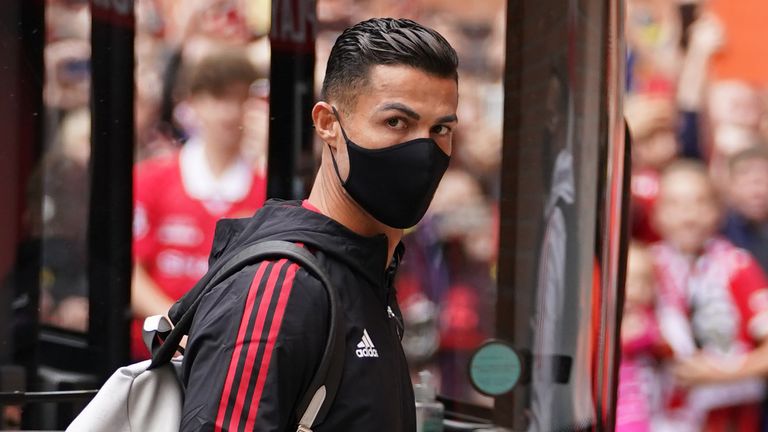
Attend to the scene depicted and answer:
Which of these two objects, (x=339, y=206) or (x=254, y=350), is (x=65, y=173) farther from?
(x=254, y=350)

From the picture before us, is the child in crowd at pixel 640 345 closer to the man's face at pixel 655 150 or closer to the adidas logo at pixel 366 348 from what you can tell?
the man's face at pixel 655 150

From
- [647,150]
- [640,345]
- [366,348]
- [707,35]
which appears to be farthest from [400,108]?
[707,35]

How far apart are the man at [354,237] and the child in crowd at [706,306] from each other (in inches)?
123

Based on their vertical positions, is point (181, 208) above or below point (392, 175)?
below

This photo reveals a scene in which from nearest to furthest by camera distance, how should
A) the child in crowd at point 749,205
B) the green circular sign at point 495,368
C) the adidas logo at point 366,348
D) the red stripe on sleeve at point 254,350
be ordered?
the red stripe on sleeve at point 254,350
the adidas logo at point 366,348
the green circular sign at point 495,368
the child in crowd at point 749,205

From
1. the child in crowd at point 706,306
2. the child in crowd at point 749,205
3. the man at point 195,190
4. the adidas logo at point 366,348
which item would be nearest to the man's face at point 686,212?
the child in crowd at point 706,306

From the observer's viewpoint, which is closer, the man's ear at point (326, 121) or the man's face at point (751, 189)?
the man's ear at point (326, 121)

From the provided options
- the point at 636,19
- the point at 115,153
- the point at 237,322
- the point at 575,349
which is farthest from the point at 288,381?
the point at 636,19

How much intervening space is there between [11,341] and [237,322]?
1.29m

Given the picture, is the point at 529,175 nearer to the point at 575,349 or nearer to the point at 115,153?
the point at 575,349

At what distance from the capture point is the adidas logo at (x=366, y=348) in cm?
166

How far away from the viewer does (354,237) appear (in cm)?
175

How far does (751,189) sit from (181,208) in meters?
2.81

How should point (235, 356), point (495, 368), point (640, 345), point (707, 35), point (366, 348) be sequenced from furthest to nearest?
point (707, 35) < point (640, 345) < point (495, 368) < point (366, 348) < point (235, 356)
